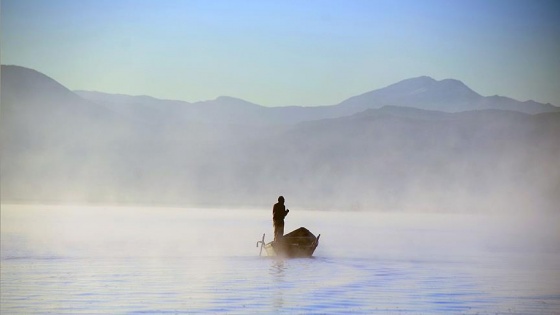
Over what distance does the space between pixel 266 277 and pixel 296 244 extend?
5167 mm

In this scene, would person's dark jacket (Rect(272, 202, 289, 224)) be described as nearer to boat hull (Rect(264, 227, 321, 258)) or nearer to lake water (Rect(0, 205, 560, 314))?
boat hull (Rect(264, 227, 321, 258))

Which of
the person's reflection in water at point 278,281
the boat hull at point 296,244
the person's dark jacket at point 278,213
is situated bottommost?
the person's reflection in water at point 278,281

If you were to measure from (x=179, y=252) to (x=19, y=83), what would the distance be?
192 ft

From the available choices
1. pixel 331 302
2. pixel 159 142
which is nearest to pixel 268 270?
pixel 331 302

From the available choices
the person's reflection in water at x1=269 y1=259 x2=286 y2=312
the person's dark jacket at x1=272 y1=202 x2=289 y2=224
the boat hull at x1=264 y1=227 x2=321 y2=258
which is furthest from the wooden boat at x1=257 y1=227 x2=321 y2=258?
the person's reflection in water at x1=269 y1=259 x2=286 y2=312

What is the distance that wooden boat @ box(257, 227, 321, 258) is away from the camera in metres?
26.6

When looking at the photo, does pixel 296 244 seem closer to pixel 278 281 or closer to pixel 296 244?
pixel 296 244

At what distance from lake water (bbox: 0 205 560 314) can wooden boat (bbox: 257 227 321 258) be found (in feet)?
1.55

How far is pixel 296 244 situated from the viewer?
26688 millimetres

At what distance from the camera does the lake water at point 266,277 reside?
17000 millimetres

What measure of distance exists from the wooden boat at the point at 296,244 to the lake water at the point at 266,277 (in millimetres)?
474

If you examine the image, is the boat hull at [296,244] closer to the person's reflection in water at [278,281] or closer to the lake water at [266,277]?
the lake water at [266,277]

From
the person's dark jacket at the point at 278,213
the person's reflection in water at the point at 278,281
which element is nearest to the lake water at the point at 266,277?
the person's reflection in water at the point at 278,281

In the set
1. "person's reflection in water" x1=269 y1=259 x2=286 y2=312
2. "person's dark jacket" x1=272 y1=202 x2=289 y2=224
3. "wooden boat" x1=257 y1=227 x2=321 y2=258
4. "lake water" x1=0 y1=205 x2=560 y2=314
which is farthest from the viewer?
"wooden boat" x1=257 y1=227 x2=321 y2=258
